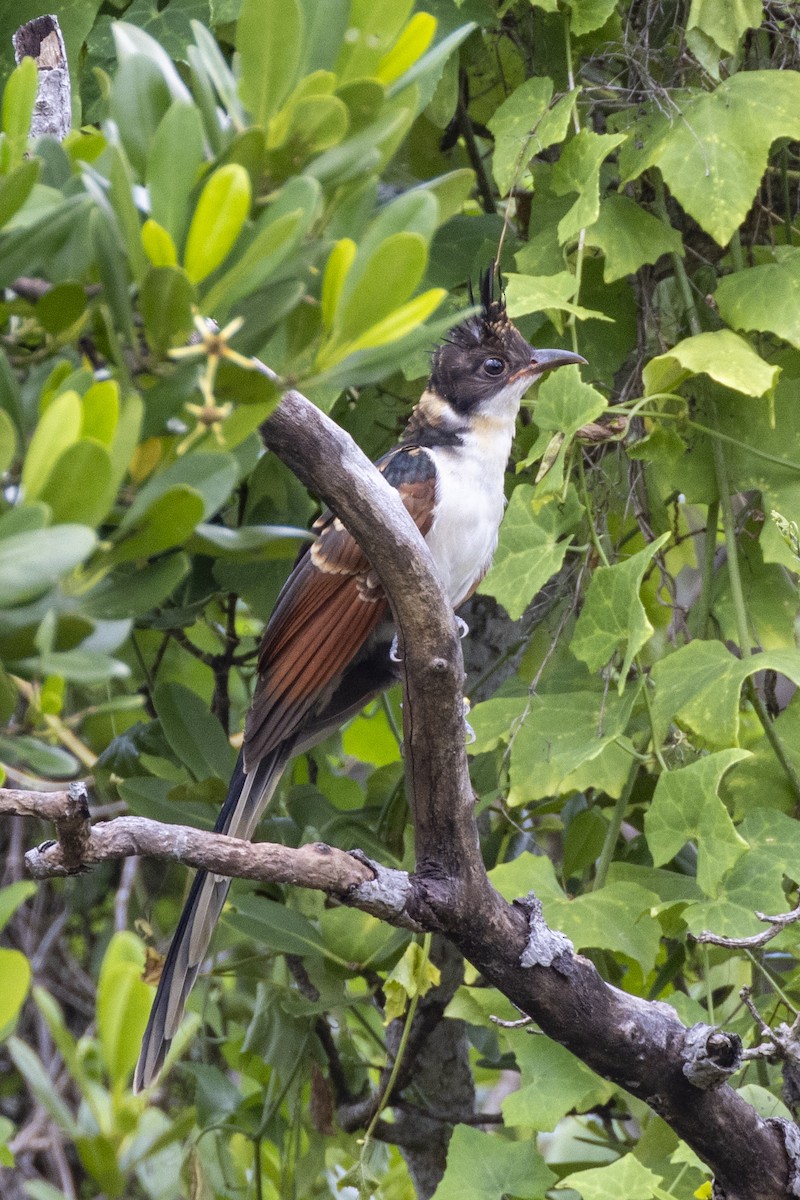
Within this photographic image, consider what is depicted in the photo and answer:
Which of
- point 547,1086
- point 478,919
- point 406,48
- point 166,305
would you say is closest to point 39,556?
point 166,305

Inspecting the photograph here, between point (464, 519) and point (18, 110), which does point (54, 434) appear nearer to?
point (18, 110)

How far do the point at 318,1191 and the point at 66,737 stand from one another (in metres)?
2.19

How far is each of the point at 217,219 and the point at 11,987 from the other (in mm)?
460

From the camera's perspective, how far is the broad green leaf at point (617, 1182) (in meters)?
1.80

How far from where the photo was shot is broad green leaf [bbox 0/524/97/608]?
663mm

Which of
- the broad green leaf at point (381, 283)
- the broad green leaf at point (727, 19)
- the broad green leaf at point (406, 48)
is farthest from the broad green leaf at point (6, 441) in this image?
the broad green leaf at point (727, 19)

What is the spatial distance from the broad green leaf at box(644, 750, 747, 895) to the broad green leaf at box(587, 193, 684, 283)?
2.77ft

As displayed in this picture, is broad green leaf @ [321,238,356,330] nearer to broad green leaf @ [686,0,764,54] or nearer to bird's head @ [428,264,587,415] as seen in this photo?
broad green leaf @ [686,0,764,54]

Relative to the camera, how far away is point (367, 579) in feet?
8.27

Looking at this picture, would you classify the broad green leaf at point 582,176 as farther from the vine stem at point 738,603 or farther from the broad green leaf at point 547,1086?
the broad green leaf at point 547,1086

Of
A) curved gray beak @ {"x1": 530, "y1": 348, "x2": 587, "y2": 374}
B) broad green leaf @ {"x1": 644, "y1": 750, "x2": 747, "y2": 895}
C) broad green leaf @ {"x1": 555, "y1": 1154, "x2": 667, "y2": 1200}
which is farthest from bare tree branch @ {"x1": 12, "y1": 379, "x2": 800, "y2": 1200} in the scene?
curved gray beak @ {"x1": 530, "y1": 348, "x2": 587, "y2": 374}

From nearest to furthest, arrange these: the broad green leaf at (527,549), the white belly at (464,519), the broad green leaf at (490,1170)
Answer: the broad green leaf at (490,1170), the broad green leaf at (527,549), the white belly at (464,519)

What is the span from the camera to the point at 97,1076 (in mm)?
767

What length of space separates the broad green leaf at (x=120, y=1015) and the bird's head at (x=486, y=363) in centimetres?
202
